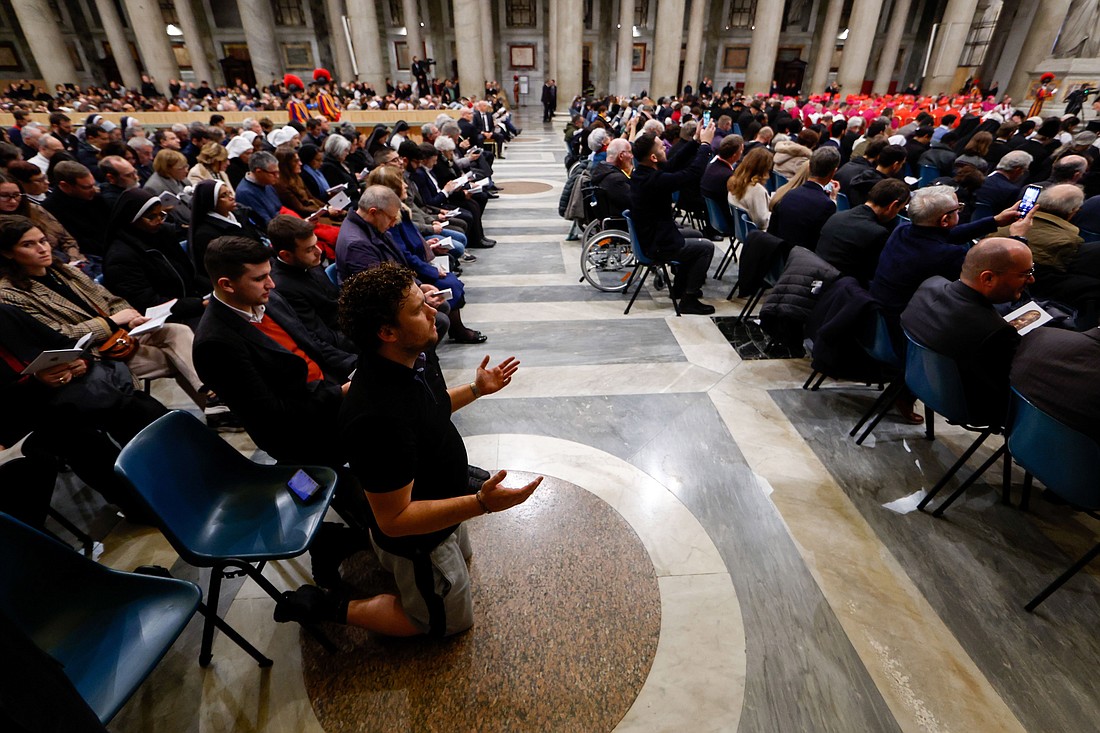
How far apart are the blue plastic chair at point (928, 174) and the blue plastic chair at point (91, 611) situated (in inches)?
343

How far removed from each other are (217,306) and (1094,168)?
8720 mm

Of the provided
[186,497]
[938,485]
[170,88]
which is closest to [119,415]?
[186,497]

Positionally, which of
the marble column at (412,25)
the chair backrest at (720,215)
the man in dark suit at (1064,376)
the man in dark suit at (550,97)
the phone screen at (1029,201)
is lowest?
the chair backrest at (720,215)

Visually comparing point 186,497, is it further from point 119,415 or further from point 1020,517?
point 1020,517

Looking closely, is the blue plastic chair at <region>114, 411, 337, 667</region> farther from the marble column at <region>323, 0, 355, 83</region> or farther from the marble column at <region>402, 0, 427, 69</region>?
the marble column at <region>323, 0, 355, 83</region>

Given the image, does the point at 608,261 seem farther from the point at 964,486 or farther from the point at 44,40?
the point at 44,40

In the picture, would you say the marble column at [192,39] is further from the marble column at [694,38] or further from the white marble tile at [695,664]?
the white marble tile at [695,664]

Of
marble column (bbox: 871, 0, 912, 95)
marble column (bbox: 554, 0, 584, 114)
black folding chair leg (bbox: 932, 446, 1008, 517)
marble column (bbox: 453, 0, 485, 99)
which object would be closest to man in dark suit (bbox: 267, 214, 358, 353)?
black folding chair leg (bbox: 932, 446, 1008, 517)

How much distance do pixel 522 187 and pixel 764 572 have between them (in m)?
9.44

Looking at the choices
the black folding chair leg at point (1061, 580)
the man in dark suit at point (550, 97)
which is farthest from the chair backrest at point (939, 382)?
the man in dark suit at point (550, 97)

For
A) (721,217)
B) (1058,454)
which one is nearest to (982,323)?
(1058,454)

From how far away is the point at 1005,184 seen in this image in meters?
4.86

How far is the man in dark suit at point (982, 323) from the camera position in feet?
7.41

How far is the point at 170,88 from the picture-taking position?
869 inches
